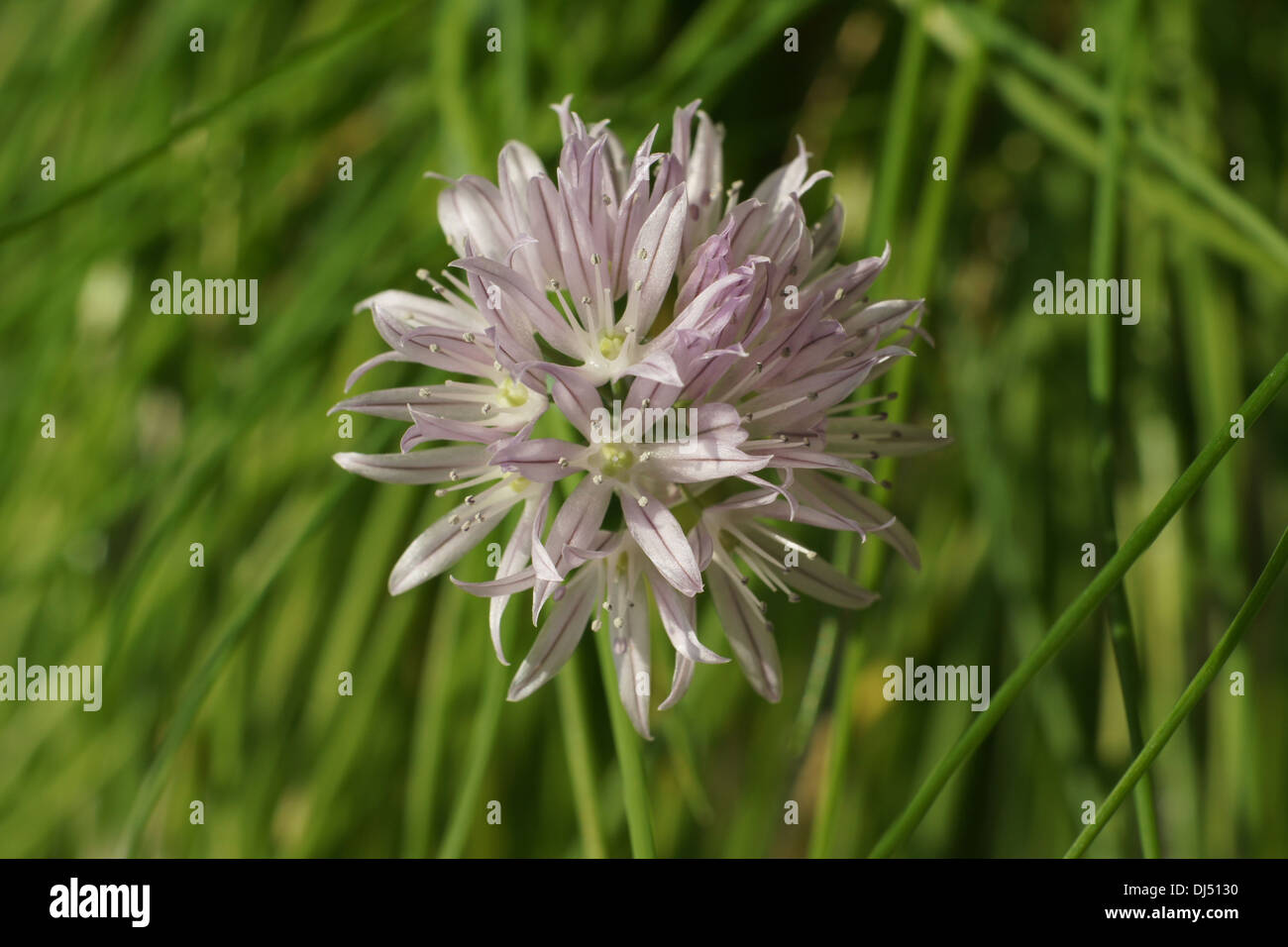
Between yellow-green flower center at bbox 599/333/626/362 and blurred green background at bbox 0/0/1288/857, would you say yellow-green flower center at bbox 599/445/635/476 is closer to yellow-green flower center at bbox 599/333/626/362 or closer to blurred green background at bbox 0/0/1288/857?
yellow-green flower center at bbox 599/333/626/362

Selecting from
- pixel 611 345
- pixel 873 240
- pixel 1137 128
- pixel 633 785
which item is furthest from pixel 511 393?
pixel 1137 128

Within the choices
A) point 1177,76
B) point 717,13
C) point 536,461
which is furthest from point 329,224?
point 1177,76

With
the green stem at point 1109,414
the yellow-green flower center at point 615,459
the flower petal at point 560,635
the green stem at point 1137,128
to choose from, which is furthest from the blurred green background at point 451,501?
the yellow-green flower center at point 615,459

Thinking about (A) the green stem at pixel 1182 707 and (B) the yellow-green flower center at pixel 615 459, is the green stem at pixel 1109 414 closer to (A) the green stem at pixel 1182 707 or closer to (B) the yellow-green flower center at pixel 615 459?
(A) the green stem at pixel 1182 707

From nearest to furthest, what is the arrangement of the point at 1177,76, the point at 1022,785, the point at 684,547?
the point at 684,547 → the point at 1022,785 → the point at 1177,76
